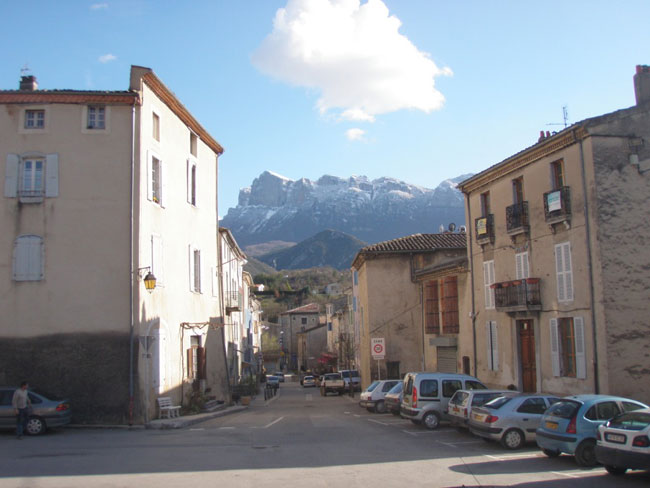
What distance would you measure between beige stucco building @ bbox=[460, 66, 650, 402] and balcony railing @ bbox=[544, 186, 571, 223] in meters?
0.04

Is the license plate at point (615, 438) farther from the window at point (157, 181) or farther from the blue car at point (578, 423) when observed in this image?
Result: the window at point (157, 181)

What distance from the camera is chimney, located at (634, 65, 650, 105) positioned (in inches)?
877

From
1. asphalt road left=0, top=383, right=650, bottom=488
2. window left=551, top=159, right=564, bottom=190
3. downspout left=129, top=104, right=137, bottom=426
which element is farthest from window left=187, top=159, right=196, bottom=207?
window left=551, top=159, right=564, bottom=190

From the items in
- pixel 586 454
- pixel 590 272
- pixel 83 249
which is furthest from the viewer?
pixel 83 249

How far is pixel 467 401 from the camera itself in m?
18.5

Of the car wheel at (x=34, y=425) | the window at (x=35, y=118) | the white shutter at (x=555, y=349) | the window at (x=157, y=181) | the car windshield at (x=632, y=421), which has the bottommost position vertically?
the car wheel at (x=34, y=425)

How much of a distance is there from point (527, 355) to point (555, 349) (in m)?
2.48

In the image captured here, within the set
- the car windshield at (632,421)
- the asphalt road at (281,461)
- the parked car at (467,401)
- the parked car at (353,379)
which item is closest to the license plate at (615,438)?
the car windshield at (632,421)

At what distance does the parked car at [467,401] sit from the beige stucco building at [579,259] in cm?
428

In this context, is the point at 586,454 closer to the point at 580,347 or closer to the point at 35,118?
the point at 580,347

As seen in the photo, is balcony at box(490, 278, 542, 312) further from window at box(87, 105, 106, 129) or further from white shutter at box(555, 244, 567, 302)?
window at box(87, 105, 106, 129)

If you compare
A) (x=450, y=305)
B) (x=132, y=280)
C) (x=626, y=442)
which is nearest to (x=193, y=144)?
(x=132, y=280)

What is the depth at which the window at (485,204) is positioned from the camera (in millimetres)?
29266

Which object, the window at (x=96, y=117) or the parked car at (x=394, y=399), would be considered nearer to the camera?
the window at (x=96, y=117)
